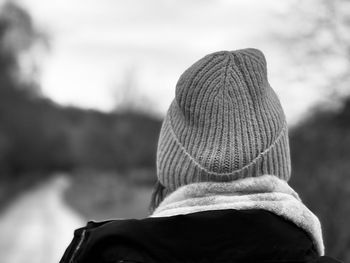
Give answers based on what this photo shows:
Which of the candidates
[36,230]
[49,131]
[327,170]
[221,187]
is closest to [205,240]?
[221,187]

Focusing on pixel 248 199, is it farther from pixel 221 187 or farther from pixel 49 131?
pixel 49 131

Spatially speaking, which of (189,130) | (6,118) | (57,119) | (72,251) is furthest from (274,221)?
(57,119)

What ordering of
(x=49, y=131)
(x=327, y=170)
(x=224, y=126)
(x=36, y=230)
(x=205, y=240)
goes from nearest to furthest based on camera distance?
A: (x=205, y=240) < (x=224, y=126) < (x=327, y=170) < (x=36, y=230) < (x=49, y=131)

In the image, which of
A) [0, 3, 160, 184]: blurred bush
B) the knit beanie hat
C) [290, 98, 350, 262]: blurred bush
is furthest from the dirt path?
[0, 3, 160, 184]: blurred bush

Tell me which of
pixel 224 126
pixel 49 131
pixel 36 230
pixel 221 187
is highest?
pixel 49 131

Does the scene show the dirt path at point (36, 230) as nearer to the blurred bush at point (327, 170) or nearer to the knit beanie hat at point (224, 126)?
the blurred bush at point (327, 170)

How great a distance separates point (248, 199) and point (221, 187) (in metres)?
0.08

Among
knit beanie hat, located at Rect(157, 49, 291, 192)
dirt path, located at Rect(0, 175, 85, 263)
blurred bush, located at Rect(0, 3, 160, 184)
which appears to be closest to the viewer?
knit beanie hat, located at Rect(157, 49, 291, 192)

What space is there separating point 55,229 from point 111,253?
15106 mm

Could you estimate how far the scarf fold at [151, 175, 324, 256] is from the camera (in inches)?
65.3

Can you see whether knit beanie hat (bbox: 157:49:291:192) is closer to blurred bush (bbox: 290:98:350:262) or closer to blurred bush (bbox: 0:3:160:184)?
blurred bush (bbox: 290:98:350:262)

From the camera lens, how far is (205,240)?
160 centimetres

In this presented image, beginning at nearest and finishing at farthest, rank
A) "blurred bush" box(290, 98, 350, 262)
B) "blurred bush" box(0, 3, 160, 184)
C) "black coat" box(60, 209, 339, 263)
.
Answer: "black coat" box(60, 209, 339, 263), "blurred bush" box(290, 98, 350, 262), "blurred bush" box(0, 3, 160, 184)

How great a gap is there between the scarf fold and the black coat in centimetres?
4
